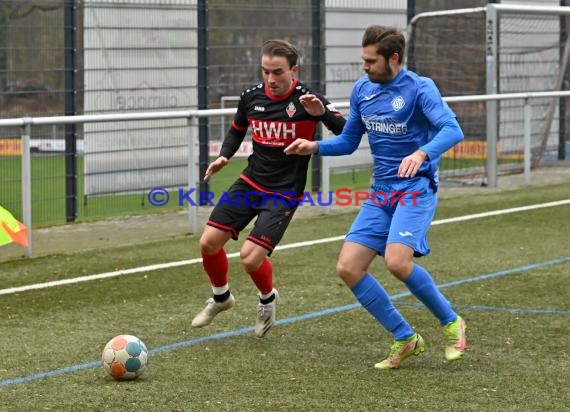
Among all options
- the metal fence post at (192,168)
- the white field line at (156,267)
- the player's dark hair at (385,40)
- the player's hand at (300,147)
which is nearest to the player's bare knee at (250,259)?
the player's hand at (300,147)

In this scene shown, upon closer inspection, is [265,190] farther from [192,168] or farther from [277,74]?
[192,168]

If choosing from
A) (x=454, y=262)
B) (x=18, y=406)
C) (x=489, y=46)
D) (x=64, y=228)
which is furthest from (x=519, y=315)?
(x=489, y=46)

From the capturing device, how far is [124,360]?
20.7 feet

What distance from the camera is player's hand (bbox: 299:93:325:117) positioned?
7.42 meters

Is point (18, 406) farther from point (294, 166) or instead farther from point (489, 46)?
point (489, 46)

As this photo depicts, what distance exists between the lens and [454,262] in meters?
10.5

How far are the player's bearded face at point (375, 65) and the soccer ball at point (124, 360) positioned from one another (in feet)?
6.23

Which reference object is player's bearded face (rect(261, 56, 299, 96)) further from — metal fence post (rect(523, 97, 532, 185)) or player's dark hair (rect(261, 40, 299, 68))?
metal fence post (rect(523, 97, 532, 185))

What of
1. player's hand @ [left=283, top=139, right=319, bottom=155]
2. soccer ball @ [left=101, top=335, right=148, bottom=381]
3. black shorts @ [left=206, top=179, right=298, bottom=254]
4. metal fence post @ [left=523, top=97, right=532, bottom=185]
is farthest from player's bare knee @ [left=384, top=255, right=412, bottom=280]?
metal fence post @ [left=523, top=97, right=532, bottom=185]

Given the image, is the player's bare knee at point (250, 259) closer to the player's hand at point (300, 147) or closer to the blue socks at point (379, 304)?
the player's hand at point (300, 147)

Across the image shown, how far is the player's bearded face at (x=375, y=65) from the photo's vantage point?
6668 mm

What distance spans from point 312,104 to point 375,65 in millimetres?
869

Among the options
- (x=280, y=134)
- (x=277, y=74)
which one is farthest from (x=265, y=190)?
(x=277, y=74)

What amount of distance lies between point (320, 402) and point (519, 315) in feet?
8.49
